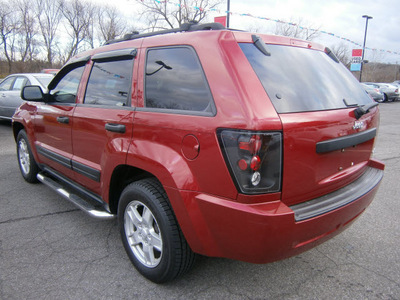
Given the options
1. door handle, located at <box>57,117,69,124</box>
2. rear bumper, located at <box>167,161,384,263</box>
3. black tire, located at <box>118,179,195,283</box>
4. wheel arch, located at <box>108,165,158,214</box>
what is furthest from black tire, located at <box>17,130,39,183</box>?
rear bumper, located at <box>167,161,384,263</box>

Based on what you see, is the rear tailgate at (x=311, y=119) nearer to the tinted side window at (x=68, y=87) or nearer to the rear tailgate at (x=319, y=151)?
the rear tailgate at (x=319, y=151)

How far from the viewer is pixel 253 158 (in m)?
1.70

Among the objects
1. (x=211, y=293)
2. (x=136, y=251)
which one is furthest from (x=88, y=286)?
(x=211, y=293)

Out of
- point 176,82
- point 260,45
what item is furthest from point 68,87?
point 260,45

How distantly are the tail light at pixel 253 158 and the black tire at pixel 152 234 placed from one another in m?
0.63

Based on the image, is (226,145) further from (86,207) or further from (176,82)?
(86,207)

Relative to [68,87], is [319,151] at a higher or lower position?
lower

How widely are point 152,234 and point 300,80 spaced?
5.03ft

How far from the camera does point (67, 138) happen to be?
3.22 meters

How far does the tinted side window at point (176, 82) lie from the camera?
1973 millimetres

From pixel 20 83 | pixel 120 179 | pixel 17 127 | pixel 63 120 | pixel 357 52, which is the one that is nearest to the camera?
pixel 120 179

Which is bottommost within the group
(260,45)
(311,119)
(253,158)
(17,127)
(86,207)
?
(86,207)

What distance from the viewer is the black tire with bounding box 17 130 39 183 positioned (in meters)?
4.27

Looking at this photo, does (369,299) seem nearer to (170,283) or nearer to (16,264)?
(170,283)
